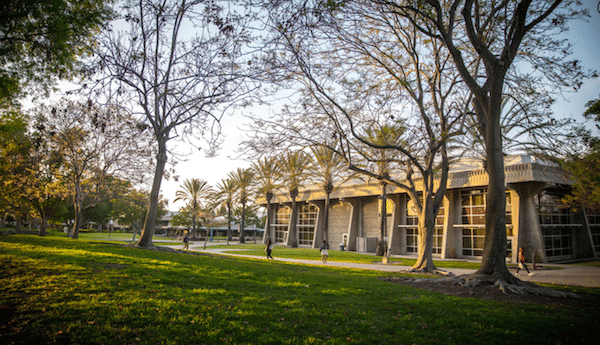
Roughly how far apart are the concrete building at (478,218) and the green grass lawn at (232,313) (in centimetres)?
1592

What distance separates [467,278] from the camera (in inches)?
432

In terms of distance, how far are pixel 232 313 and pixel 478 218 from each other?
98.6 ft

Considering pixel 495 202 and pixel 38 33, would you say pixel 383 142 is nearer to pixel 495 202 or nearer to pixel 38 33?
pixel 495 202

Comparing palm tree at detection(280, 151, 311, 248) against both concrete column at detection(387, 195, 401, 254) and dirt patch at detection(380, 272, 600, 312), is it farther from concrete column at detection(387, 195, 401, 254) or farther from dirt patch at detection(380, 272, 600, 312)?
dirt patch at detection(380, 272, 600, 312)

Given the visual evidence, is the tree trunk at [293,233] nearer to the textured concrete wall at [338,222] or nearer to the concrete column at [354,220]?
the textured concrete wall at [338,222]

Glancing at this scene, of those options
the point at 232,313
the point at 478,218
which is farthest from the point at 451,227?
the point at 232,313

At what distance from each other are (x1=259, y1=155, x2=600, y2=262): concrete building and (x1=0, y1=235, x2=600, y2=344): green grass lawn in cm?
1592

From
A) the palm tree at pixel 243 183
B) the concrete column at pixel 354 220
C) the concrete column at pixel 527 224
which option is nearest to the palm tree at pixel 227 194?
the palm tree at pixel 243 183

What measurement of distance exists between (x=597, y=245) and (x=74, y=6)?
143ft

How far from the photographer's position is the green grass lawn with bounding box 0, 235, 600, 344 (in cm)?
492

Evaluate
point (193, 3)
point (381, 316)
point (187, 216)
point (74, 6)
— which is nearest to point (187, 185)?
point (187, 216)

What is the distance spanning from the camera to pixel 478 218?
99.8 ft

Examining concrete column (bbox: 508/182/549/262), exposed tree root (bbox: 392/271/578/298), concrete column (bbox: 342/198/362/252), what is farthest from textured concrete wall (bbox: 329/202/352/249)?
exposed tree root (bbox: 392/271/578/298)

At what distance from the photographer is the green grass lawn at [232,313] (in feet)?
16.1
